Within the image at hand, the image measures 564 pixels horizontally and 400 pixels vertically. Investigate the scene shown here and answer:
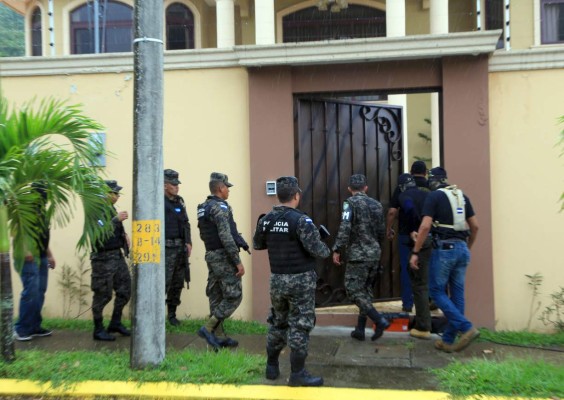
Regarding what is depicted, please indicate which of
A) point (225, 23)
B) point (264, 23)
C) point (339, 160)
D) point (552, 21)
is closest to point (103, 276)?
point (339, 160)

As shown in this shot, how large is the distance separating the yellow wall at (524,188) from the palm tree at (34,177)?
14.7 ft

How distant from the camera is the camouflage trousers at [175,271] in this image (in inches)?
259

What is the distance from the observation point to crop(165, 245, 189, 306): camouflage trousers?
6.57 m

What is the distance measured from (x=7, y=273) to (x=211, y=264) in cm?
194

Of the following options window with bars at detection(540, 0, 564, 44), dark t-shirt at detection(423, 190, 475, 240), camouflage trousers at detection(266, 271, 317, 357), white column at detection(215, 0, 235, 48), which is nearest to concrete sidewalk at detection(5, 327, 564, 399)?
camouflage trousers at detection(266, 271, 317, 357)

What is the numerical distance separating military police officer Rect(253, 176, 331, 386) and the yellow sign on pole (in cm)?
96

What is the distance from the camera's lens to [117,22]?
12.3 m

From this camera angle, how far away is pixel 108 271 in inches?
246

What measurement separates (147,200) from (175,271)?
1926 mm

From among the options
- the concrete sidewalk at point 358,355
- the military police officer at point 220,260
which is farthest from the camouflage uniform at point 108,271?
the military police officer at point 220,260

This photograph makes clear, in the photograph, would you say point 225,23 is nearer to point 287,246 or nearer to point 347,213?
point 347,213

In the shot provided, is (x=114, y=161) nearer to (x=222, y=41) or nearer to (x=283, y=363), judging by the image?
(x=283, y=363)

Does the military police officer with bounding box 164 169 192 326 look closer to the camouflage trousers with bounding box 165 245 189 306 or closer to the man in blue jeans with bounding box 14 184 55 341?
the camouflage trousers with bounding box 165 245 189 306

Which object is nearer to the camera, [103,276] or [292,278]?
[292,278]
